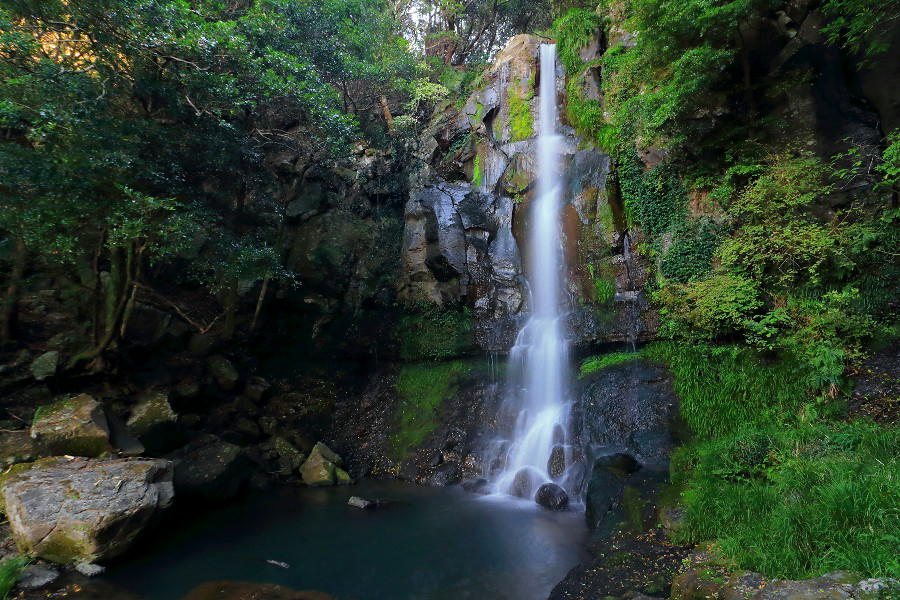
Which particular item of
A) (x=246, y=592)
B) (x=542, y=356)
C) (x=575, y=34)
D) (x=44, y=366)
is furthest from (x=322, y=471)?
(x=575, y=34)

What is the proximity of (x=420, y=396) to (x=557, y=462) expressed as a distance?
4.81 meters

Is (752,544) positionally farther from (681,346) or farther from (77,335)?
(77,335)

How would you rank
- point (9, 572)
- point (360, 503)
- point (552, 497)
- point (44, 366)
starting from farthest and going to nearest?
point (360, 503) → point (44, 366) → point (552, 497) → point (9, 572)

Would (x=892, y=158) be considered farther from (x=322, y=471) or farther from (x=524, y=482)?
(x=322, y=471)

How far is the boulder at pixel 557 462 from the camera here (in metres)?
9.77

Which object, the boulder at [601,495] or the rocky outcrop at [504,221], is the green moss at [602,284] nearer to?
the rocky outcrop at [504,221]

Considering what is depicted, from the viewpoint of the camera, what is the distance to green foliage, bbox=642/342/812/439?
25.7 feet

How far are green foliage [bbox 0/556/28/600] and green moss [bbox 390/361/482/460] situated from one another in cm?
753

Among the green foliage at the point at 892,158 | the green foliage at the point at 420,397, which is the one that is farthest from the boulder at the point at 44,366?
the green foliage at the point at 892,158

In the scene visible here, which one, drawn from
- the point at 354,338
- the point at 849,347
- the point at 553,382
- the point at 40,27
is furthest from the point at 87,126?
the point at 849,347

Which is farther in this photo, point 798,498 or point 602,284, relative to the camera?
point 602,284

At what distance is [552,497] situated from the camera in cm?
895

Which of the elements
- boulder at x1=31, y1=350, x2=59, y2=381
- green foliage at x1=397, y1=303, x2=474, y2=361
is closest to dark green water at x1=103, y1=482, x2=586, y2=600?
boulder at x1=31, y1=350, x2=59, y2=381

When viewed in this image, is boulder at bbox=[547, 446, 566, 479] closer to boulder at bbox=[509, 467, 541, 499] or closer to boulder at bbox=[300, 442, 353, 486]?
boulder at bbox=[509, 467, 541, 499]
